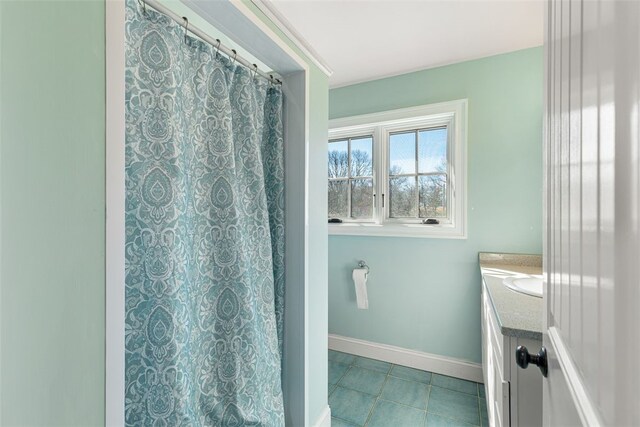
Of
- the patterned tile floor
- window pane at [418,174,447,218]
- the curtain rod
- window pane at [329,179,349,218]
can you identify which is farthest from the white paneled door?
window pane at [329,179,349,218]

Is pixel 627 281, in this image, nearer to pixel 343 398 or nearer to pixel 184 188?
pixel 184 188

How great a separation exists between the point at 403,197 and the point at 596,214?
216 cm

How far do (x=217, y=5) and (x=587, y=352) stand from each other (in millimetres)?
1295

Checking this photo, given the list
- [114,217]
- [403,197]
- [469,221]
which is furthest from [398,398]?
[114,217]

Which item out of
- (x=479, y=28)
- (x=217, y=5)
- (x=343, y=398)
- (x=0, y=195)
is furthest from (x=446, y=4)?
(x=343, y=398)

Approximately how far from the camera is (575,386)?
18.1 inches

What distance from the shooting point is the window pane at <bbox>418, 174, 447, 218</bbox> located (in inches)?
93.3

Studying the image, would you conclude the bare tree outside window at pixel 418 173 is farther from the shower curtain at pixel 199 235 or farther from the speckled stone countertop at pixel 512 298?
the shower curtain at pixel 199 235

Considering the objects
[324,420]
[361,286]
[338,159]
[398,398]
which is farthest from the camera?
[338,159]

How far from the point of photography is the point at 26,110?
0.52 m

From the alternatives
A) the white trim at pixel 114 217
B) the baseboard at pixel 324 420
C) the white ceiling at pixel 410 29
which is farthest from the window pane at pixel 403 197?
the white trim at pixel 114 217

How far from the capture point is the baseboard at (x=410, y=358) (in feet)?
7.22

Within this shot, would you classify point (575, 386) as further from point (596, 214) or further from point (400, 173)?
point (400, 173)

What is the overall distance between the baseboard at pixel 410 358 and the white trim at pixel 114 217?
221cm
